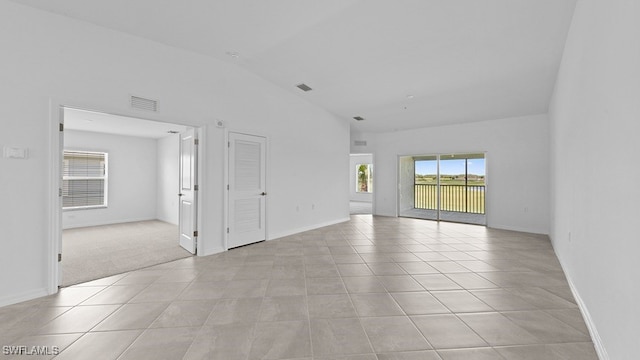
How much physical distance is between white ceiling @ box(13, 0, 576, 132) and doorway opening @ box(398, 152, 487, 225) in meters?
2.82

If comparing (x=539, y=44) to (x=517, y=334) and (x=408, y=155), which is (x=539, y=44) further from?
(x=408, y=155)

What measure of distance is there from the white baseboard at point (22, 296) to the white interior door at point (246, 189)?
2.15m

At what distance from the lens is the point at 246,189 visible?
4629mm

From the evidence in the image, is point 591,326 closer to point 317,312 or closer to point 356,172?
point 317,312

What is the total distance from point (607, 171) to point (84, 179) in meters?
9.83

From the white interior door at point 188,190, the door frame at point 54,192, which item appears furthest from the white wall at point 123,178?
the door frame at point 54,192

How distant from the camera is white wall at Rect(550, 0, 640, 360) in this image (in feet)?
4.21

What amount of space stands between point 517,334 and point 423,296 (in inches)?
31.9

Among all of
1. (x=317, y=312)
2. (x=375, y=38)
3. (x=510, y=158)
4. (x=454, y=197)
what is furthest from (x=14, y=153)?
(x=454, y=197)

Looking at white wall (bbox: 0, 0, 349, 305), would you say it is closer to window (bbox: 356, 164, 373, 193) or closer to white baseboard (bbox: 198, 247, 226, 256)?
white baseboard (bbox: 198, 247, 226, 256)

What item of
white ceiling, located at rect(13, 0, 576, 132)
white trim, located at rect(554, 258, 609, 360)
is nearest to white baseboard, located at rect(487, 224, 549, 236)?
white ceiling, located at rect(13, 0, 576, 132)

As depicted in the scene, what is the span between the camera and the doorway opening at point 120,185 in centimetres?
496

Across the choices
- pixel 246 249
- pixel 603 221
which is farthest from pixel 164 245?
pixel 603 221

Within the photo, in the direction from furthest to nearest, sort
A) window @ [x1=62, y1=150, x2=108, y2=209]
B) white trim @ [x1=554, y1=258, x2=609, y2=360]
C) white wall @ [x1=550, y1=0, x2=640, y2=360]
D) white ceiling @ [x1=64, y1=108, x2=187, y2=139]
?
window @ [x1=62, y1=150, x2=108, y2=209] → white ceiling @ [x1=64, y1=108, x2=187, y2=139] → white trim @ [x1=554, y1=258, x2=609, y2=360] → white wall @ [x1=550, y1=0, x2=640, y2=360]
